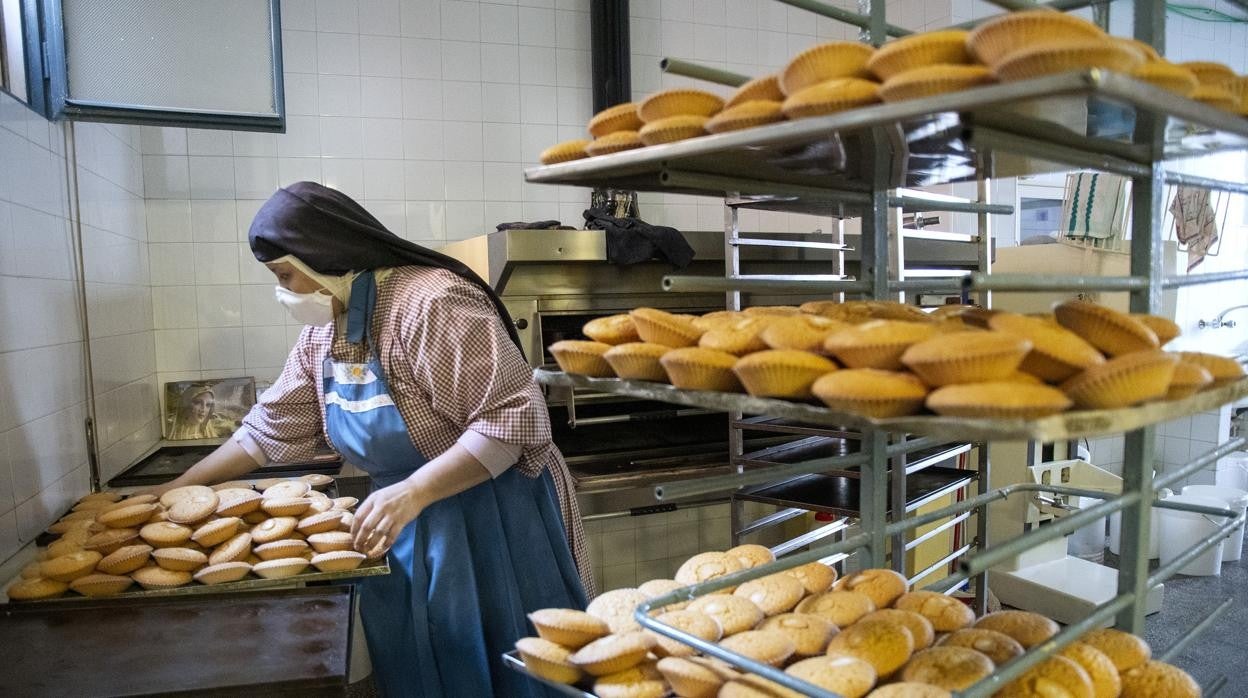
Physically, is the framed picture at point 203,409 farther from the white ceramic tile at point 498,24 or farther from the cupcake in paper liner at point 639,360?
the cupcake in paper liner at point 639,360

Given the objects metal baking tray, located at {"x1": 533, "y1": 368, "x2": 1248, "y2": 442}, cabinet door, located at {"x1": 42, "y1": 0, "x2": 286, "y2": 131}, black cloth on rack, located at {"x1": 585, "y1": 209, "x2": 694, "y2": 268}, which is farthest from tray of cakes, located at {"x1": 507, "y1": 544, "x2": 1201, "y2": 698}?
cabinet door, located at {"x1": 42, "y1": 0, "x2": 286, "y2": 131}

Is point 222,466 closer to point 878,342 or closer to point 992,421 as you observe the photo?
point 878,342

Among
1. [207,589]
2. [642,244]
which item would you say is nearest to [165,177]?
[642,244]

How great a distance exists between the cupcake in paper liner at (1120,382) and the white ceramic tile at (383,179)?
3.30 meters

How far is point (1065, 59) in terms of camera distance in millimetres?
641

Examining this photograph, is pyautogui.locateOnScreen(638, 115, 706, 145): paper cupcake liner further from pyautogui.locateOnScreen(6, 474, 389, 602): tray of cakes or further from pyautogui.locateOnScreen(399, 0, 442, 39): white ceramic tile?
pyautogui.locateOnScreen(399, 0, 442, 39): white ceramic tile

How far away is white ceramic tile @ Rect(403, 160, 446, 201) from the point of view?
362 cm

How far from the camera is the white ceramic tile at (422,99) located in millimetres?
3607

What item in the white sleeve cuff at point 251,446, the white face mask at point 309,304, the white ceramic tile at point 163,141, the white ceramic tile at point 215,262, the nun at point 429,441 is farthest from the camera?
the white ceramic tile at point 215,262

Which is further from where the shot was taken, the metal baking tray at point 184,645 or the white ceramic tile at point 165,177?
the white ceramic tile at point 165,177

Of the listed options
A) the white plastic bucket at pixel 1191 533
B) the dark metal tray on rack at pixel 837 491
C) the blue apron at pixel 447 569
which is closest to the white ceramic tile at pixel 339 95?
the blue apron at pixel 447 569

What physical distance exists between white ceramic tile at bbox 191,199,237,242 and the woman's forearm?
1.44 metres

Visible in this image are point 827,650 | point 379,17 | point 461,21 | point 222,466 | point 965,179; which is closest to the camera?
point 827,650

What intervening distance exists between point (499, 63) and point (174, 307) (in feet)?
6.00
